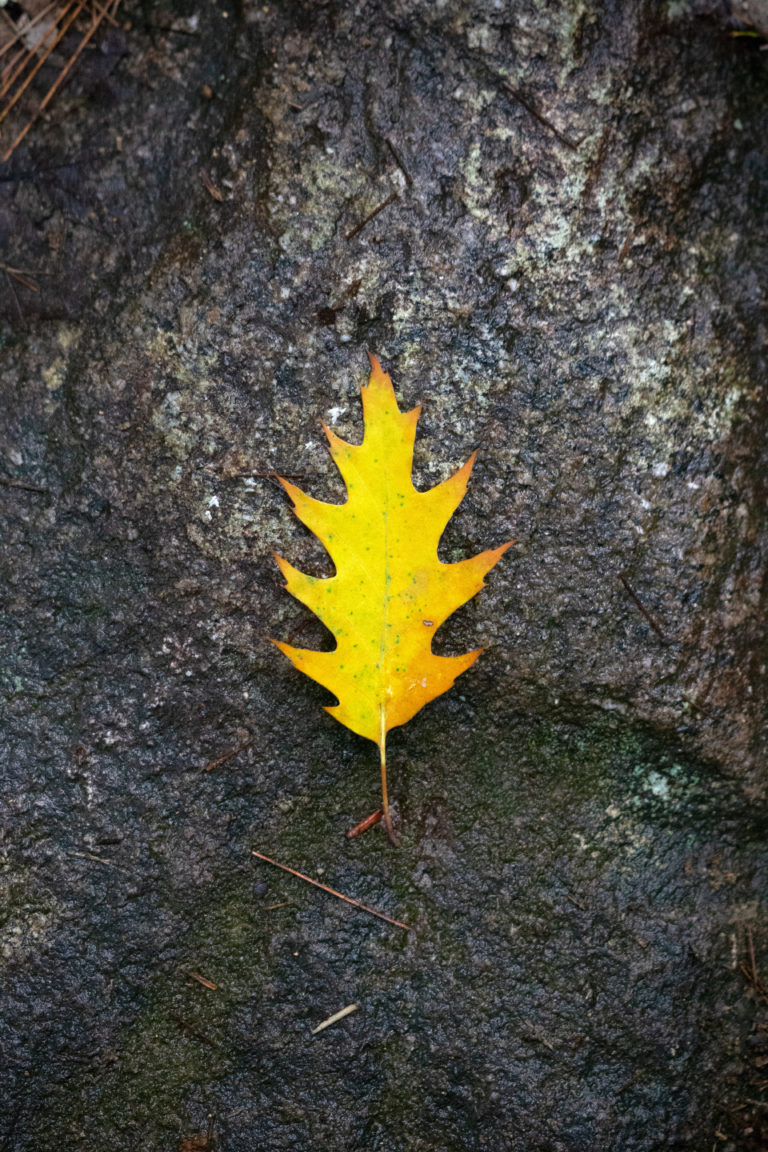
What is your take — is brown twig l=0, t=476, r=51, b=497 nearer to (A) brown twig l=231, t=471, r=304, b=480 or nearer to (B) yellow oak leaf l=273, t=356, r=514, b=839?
(A) brown twig l=231, t=471, r=304, b=480

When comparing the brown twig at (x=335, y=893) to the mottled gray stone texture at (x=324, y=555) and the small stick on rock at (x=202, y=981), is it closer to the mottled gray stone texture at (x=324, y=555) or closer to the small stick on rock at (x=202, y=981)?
the mottled gray stone texture at (x=324, y=555)

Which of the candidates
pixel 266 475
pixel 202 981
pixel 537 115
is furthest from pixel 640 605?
pixel 202 981

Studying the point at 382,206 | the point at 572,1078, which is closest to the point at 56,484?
the point at 382,206

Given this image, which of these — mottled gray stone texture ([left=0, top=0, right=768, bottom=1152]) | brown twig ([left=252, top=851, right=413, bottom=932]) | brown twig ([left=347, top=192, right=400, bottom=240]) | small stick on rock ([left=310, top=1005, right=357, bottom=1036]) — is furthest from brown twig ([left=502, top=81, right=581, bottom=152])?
small stick on rock ([left=310, top=1005, right=357, bottom=1036])

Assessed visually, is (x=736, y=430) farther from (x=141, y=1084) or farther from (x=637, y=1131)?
(x=141, y=1084)

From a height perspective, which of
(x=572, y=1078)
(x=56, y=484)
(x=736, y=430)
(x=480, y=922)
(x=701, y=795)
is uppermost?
(x=56, y=484)

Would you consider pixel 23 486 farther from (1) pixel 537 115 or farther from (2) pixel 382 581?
(1) pixel 537 115
